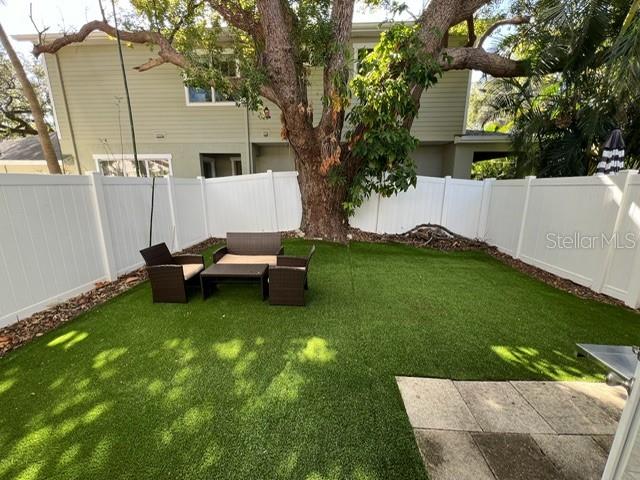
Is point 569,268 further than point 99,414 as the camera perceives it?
Yes

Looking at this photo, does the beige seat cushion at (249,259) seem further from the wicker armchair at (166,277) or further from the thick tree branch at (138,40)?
the thick tree branch at (138,40)

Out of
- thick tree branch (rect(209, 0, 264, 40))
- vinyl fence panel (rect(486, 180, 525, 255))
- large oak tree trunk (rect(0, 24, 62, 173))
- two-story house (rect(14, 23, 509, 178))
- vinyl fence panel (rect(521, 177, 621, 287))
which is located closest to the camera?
vinyl fence panel (rect(521, 177, 621, 287))

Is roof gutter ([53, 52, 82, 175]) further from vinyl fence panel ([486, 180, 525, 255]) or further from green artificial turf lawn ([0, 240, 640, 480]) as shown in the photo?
vinyl fence panel ([486, 180, 525, 255])

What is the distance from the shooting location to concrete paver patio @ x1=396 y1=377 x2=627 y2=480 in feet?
5.92

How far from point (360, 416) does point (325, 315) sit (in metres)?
1.62

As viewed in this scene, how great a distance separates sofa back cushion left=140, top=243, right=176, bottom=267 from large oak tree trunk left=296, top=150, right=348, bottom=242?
3905mm

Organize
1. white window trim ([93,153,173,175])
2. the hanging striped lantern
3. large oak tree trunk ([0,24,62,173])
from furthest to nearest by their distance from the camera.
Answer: white window trim ([93,153,173,175]) → large oak tree trunk ([0,24,62,173]) → the hanging striped lantern

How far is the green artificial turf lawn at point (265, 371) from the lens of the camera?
184 cm

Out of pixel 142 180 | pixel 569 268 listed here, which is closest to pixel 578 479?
pixel 569 268

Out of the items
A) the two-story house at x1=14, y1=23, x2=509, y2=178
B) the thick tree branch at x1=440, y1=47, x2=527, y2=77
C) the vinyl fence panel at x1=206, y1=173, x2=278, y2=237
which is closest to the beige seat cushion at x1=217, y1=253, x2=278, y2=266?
the vinyl fence panel at x1=206, y1=173, x2=278, y2=237

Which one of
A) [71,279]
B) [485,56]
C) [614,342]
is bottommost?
[614,342]

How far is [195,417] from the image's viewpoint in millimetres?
2129

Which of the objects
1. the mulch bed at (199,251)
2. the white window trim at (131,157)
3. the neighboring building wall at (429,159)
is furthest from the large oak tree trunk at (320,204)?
the white window trim at (131,157)

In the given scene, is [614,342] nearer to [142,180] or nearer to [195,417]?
[195,417]
